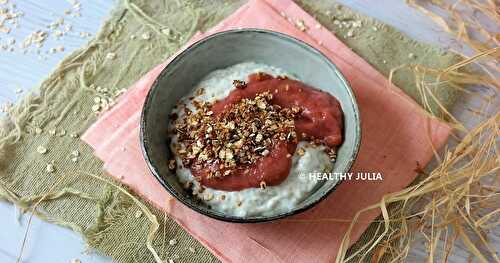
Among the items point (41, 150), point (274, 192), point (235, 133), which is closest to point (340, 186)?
point (274, 192)

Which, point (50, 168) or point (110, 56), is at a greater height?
point (110, 56)

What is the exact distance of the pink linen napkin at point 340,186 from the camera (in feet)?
5.54

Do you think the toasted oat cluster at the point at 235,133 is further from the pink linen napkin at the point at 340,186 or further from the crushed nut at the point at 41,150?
the crushed nut at the point at 41,150

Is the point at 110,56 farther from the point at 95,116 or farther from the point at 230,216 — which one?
the point at 230,216

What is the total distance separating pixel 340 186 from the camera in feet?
5.81

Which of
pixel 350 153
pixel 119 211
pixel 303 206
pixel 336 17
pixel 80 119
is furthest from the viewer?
pixel 336 17

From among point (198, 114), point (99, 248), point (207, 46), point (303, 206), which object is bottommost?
point (99, 248)

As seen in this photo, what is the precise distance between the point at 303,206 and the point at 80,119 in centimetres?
88

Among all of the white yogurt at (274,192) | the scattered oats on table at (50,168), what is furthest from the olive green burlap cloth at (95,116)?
the white yogurt at (274,192)

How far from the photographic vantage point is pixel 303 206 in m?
1.50

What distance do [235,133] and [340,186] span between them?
417 mm

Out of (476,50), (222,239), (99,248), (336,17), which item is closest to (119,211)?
(99,248)

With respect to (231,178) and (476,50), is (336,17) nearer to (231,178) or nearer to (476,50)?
(476,50)

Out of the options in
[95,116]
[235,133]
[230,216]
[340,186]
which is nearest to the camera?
[230,216]
